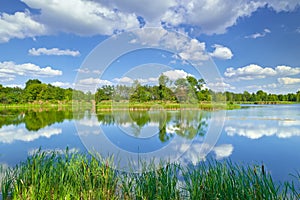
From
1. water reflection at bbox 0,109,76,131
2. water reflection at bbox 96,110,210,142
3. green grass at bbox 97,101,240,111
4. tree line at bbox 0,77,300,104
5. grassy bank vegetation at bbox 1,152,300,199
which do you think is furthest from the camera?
water reflection at bbox 0,109,76,131

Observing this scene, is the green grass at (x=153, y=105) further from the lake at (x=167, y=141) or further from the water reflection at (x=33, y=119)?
the water reflection at (x=33, y=119)

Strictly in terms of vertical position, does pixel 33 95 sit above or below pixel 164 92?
above

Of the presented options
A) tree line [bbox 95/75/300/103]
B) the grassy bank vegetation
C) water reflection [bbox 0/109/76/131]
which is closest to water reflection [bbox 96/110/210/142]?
tree line [bbox 95/75/300/103]

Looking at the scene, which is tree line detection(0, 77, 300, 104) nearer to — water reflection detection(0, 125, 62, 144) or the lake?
the lake

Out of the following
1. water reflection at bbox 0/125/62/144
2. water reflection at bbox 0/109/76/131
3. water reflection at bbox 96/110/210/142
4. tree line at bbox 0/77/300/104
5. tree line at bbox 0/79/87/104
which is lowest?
water reflection at bbox 0/125/62/144

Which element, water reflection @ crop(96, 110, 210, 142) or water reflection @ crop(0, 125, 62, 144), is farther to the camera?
water reflection @ crop(0, 125, 62, 144)

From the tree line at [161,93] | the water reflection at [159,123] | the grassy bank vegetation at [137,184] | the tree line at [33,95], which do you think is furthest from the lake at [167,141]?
the tree line at [33,95]

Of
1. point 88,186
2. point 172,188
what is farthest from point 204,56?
point 88,186

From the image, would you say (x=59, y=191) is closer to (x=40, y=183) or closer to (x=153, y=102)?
(x=40, y=183)

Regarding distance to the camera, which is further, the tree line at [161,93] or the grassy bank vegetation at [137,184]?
the tree line at [161,93]

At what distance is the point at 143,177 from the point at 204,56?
Answer: 2.95 metres

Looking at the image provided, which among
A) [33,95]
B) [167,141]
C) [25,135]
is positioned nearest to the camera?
[167,141]

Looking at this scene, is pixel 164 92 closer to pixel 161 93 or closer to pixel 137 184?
pixel 161 93

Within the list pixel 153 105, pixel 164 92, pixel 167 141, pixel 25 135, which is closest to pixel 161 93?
pixel 164 92
